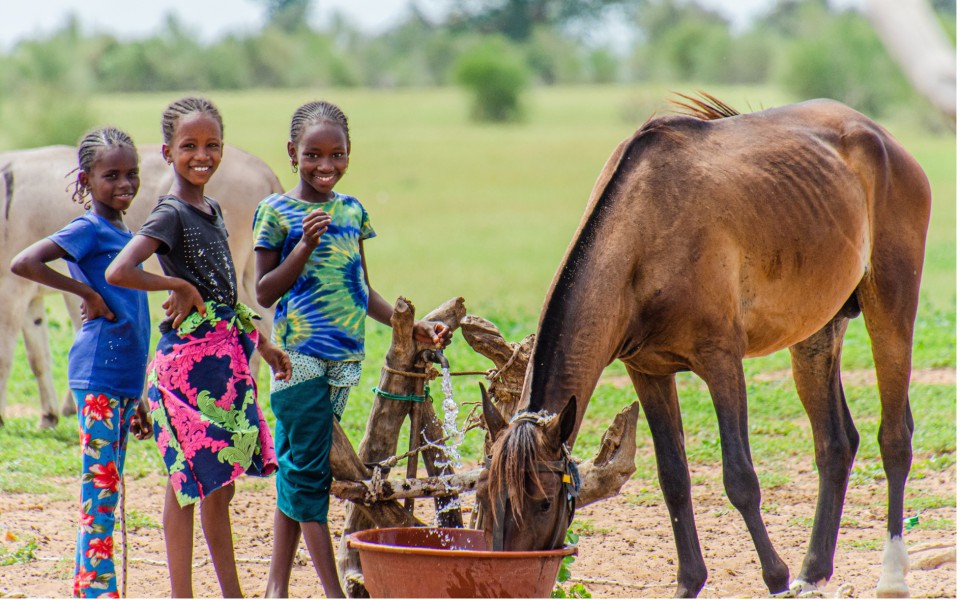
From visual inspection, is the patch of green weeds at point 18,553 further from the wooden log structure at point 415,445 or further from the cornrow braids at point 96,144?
the cornrow braids at point 96,144

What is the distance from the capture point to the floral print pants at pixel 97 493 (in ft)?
14.0

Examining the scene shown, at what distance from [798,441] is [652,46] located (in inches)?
2585

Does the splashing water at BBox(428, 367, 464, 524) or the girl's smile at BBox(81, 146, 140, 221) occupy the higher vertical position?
the girl's smile at BBox(81, 146, 140, 221)

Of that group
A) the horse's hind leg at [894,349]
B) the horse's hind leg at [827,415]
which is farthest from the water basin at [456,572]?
the horse's hind leg at [894,349]

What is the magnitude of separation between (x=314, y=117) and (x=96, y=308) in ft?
3.77

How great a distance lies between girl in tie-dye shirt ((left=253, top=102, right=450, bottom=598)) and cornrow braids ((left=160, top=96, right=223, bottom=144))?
13.2 inches

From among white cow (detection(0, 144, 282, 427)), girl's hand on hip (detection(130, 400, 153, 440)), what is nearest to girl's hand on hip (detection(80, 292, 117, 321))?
girl's hand on hip (detection(130, 400, 153, 440))

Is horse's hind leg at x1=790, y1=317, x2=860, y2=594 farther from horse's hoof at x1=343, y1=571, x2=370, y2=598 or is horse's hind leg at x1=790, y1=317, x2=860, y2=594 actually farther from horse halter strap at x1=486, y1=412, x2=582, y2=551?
horse's hoof at x1=343, y1=571, x2=370, y2=598

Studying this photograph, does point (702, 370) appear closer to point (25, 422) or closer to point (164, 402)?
point (164, 402)

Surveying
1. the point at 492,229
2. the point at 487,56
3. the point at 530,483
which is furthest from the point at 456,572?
the point at 487,56

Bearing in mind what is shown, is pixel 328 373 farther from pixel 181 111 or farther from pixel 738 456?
pixel 738 456

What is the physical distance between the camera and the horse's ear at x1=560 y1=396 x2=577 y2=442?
4.01 m

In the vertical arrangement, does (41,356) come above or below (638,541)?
above

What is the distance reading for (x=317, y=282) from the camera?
4.38m
